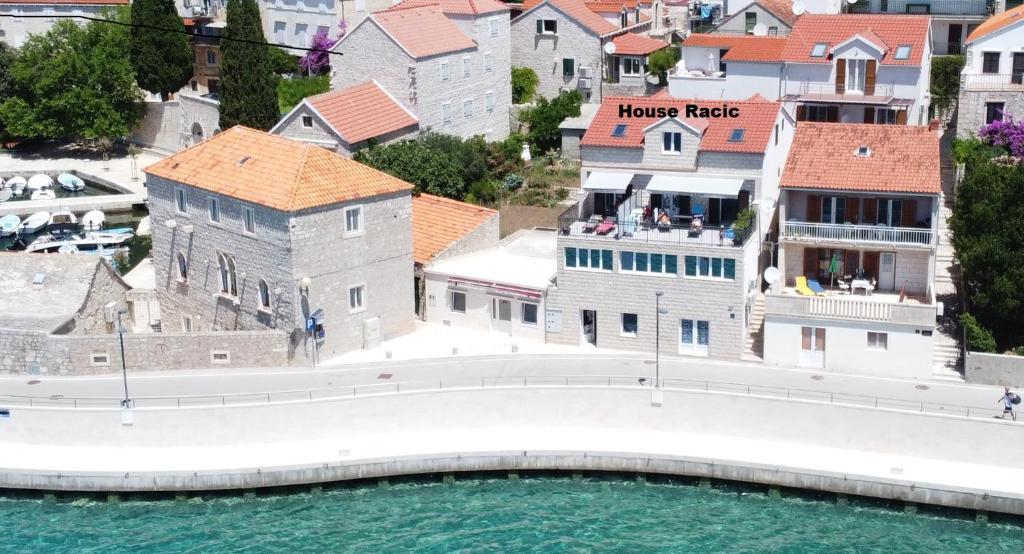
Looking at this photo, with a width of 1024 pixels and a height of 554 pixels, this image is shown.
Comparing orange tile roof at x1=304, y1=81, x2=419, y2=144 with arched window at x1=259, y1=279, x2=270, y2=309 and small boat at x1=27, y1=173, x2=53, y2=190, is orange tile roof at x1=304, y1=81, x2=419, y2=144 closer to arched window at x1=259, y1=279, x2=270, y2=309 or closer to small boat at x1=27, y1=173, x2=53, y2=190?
arched window at x1=259, y1=279, x2=270, y2=309

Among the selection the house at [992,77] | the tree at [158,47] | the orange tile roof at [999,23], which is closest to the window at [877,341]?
the house at [992,77]

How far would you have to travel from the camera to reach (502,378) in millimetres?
52812

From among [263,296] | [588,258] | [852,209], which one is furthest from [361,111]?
[852,209]

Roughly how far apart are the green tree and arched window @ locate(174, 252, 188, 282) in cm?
3306

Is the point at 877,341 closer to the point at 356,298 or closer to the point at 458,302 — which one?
the point at 458,302

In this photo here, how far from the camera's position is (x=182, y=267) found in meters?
60.0

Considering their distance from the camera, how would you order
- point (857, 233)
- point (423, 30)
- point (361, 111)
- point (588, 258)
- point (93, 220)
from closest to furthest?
point (857, 233) → point (588, 258) → point (361, 111) → point (423, 30) → point (93, 220)

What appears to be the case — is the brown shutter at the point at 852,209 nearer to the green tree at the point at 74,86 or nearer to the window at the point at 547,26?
the window at the point at 547,26

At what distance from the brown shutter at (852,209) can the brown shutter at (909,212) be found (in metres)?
1.71

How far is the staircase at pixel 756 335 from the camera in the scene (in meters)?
54.2

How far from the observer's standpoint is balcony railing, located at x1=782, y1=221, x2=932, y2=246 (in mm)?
53781

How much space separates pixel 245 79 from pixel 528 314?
28.5 metres

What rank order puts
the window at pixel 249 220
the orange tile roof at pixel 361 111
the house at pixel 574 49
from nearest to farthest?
the window at pixel 249 220, the orange tile roof at pixel 361 111, the house at pixel 574 49

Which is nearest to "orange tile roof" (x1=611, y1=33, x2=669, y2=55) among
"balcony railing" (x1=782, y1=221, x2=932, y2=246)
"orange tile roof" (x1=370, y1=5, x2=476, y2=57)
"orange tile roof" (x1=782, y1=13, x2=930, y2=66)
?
"orange tile roof" (x1=370, y1=5, x2=476, y2=57)
